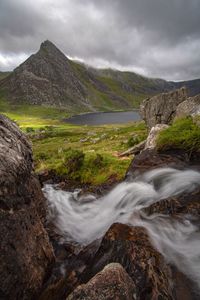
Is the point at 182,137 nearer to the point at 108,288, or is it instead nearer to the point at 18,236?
the point at 18,236

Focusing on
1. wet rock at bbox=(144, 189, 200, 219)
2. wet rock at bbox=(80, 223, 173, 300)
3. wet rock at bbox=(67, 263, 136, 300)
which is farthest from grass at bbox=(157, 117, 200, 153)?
wet rock at bbox=(67, 263, 136, 300)

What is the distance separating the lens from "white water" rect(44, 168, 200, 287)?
11789 millimetres

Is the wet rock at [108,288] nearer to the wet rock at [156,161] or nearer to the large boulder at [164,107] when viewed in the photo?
the wet rock at [156,161]

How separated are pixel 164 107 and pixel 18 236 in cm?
4310

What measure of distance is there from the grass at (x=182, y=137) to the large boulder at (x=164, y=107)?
77.8ft

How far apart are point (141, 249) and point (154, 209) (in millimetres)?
4455

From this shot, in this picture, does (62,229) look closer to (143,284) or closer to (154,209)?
(154,209)

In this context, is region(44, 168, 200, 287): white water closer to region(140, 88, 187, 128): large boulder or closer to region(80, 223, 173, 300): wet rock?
region(80, 223, 173, 300): wet rock

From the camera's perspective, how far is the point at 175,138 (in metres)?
22.5

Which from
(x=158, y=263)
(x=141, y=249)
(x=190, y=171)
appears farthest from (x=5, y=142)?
(x=190, y=171)

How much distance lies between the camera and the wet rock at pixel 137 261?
28.2 feet

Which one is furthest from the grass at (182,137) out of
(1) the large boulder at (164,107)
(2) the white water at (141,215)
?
(1) the large boulder at (164,107)

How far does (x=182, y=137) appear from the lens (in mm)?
22031

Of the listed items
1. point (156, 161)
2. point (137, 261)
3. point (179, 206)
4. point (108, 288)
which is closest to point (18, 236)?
point (108, 288)
